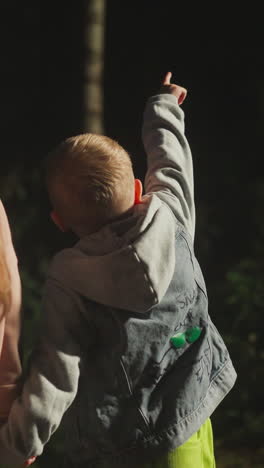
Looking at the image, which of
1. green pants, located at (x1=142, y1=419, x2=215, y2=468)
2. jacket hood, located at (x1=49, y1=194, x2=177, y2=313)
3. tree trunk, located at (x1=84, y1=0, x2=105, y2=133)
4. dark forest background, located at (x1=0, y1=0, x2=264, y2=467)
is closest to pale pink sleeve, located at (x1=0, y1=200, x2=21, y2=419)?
jacket hood, located at (x1=49, y1=194, x2=177, y2=313)

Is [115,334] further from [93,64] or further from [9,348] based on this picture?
[93,64]

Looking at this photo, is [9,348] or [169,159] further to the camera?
[169,159]

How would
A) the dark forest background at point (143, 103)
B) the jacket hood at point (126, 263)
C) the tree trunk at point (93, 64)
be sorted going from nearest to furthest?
the jacket hood at point (126, 263) < the tree trunk at point (93, 64) < the dark forest background at point (143, 103)

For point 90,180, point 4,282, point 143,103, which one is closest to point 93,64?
point 90,180

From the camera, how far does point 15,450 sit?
6.95 feet

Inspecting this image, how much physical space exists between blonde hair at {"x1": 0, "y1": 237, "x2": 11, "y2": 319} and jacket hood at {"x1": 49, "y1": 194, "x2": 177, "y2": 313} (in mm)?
120

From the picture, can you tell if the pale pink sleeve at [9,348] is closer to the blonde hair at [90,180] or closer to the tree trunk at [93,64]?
the blonde hair at [90,180]

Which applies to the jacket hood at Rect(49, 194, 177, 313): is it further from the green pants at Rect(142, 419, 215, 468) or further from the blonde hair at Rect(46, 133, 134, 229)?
the green pants at Rect(142, 419, 215, 468)

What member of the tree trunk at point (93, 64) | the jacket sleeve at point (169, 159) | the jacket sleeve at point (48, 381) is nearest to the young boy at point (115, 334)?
the jacket sleeve at point (48, 381)

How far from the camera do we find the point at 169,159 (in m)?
2.43

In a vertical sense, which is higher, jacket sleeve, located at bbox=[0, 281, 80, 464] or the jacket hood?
the jacket hood

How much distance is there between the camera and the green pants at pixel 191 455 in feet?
7.28

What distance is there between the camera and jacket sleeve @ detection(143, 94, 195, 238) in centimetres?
238

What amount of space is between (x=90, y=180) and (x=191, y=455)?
827mm
